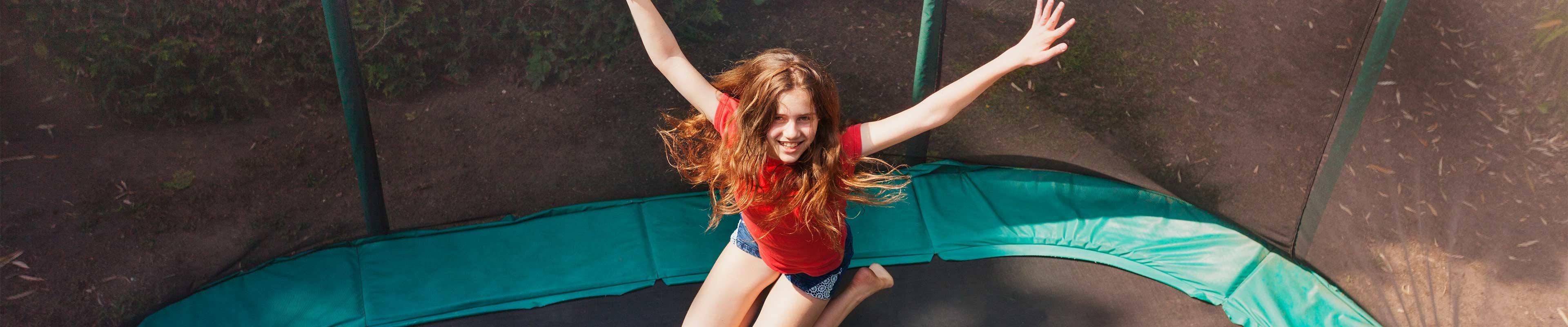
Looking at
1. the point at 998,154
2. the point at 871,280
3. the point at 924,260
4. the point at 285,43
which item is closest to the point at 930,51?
the point at 998,154

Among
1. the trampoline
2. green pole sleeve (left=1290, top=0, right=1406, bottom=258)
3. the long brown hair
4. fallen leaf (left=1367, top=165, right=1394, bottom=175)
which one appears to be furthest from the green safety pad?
the long brown hair

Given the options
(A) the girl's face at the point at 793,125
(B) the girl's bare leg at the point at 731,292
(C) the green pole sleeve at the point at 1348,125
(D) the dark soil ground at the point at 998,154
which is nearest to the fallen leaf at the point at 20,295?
A: (D) the dark soil ground at the point at 998,154

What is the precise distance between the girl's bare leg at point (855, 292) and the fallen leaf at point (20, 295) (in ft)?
5.61

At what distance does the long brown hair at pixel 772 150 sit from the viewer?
179 centimetres

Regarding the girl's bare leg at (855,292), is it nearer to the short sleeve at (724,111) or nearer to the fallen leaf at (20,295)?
the short sleeve at (724,111)

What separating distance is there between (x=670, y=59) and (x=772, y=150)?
0.26 m

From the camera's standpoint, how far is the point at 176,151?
7.61 feet

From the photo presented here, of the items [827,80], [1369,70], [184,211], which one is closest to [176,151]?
[184,211]

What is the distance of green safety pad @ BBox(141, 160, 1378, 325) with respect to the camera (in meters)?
2.49

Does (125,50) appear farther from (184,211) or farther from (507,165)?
(507,165)

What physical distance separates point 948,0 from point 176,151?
1.95m

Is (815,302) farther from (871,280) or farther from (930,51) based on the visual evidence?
(930,51)

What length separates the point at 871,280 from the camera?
2.24 meters

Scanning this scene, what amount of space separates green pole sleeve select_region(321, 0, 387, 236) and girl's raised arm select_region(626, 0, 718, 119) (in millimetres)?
941
